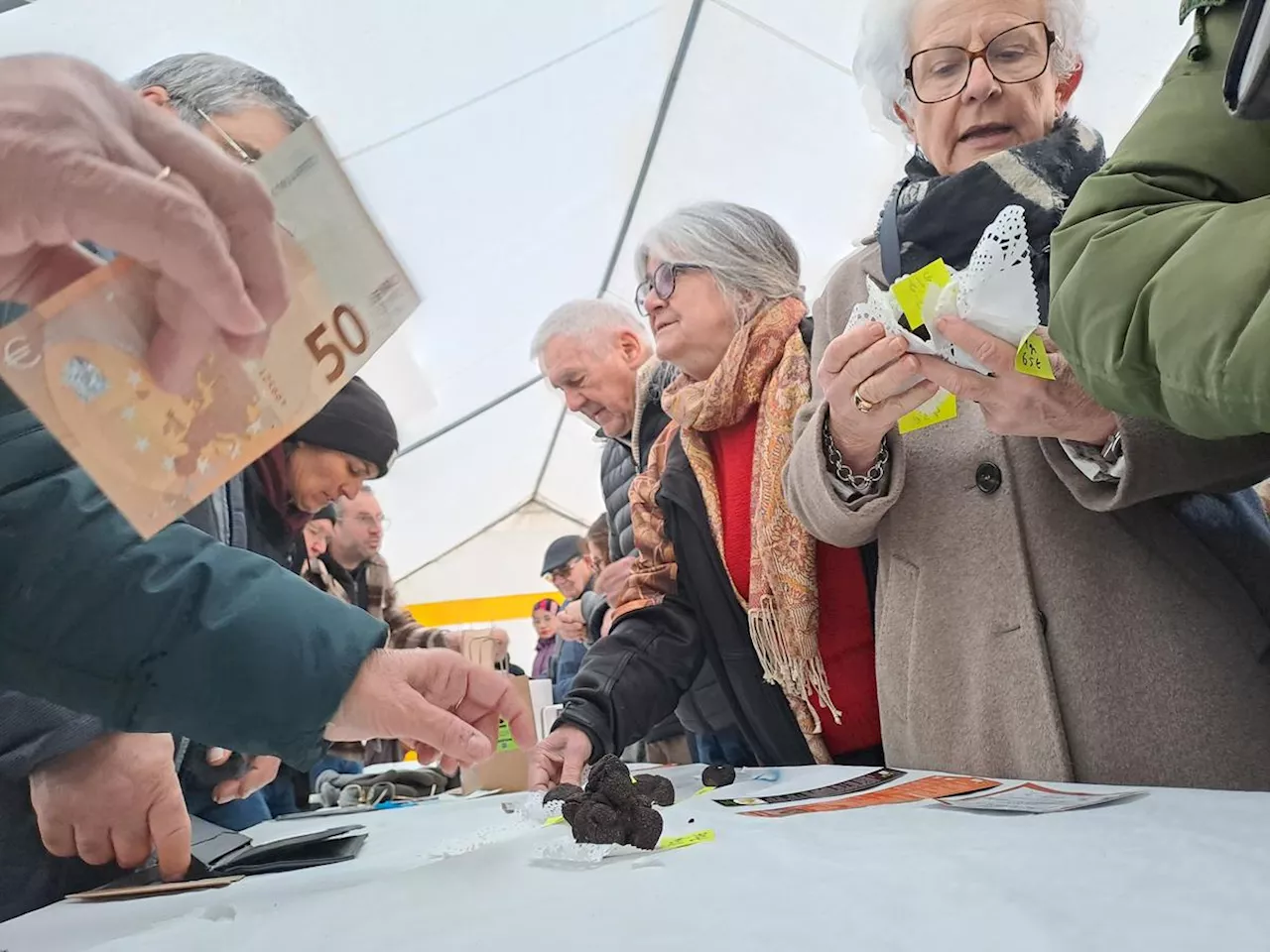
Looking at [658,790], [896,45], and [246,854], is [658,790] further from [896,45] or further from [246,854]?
[896,45]

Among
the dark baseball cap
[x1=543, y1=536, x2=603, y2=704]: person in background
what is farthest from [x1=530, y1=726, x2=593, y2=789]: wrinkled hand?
the dark baseball cap

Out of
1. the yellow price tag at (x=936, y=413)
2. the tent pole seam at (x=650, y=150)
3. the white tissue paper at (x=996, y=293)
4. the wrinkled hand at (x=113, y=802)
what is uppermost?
the tent pole seam at (x=650, y=150)

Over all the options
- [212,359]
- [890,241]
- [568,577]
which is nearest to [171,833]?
[212,359]

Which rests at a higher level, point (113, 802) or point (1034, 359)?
point (1034, 359)

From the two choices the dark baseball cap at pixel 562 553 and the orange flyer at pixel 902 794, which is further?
the dark baseball cap at pixel 562 553

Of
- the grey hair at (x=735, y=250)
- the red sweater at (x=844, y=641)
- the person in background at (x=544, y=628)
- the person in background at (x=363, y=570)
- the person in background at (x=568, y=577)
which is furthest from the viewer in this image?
the person in background at (x=544, y=628)

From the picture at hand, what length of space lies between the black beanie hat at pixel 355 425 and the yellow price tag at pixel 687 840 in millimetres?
353

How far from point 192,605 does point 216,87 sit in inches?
12.1

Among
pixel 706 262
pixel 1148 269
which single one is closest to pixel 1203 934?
pixel 1148 269

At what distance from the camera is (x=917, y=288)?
77 centimetres

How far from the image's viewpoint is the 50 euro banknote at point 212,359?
343 millimetres

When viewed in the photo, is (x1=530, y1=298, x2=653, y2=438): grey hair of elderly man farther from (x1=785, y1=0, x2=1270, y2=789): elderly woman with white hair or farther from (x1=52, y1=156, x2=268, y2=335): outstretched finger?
(x1=52, y1=156, x2=268, y2=335): outstretched finger

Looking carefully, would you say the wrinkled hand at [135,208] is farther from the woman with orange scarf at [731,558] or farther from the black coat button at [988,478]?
the woman with orange scarf at [731,558]

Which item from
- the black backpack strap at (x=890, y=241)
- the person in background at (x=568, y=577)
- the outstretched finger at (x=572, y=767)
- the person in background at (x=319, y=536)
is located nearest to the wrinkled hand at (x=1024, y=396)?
the black backpack strap at (x=890, y=241)
